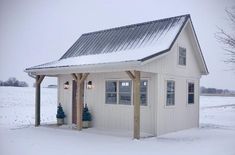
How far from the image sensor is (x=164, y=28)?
13.4m

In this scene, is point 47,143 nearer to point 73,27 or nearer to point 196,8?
point 196,8

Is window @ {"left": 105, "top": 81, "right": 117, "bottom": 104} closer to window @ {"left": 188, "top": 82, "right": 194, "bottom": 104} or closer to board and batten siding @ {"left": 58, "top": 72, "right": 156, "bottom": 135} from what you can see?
board and batten siding @ {"left": 58, "top": 72, "right": 156, "bottom": 135}

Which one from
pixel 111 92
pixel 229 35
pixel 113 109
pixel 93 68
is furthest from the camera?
pixel 111 92

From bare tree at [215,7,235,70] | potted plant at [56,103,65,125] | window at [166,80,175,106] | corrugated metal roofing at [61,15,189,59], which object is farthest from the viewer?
potted plant at [56,103,65,125]

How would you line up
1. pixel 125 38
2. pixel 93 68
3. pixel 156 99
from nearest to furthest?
pixel 93 68
pixel 156 99
pixel 125 38

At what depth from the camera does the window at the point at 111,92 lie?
12.9m

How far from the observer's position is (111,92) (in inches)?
513

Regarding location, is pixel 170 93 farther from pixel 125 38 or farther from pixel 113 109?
pixel 125 38

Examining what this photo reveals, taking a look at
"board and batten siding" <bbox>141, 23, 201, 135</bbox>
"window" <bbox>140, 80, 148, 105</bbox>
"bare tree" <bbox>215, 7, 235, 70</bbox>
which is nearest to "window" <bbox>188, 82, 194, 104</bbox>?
"board and batten siding" <bbox>141, 23, 201, 135</bbox>

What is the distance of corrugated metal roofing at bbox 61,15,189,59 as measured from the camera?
43.4ft

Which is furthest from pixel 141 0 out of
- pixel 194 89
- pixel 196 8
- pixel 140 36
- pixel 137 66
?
pixel 137 66

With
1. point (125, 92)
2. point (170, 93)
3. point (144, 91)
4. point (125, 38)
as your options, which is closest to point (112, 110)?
point (125, 92)

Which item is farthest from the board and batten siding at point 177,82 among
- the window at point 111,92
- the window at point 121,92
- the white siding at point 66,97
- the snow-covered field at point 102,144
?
the white siding at point 66,97

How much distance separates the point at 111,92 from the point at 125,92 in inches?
29.2
